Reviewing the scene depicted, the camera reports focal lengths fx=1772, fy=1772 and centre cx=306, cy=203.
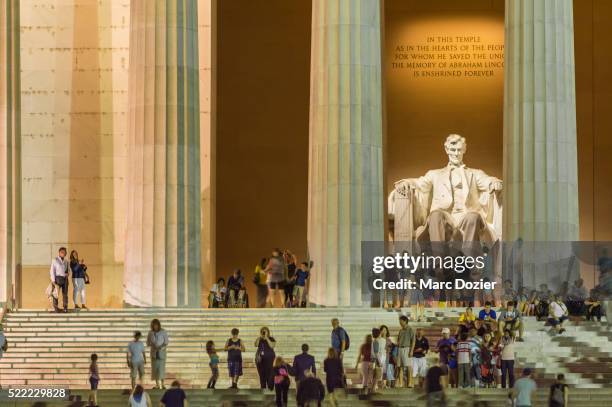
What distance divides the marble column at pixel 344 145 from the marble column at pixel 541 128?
177 inches

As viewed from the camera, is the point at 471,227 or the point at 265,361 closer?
the point at 265,361

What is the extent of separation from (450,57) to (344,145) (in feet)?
69.5

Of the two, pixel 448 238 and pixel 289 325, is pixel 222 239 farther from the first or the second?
pixel 289 325

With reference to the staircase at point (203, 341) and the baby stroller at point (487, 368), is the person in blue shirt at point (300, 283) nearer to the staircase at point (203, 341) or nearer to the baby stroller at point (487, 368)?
the staircase at point (203, 341)

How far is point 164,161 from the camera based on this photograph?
5809 cm

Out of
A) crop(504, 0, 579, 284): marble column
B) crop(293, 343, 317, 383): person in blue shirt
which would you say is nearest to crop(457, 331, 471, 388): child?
crop(293, 343, 317, 383): person in blue shirt

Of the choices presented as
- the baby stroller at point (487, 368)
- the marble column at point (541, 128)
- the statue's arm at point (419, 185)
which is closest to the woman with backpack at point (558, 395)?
the baby stroller at point (487, 368)

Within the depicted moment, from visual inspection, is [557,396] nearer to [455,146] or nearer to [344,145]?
[344,145]

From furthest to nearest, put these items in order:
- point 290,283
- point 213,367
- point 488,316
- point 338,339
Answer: point 290,283
point 488,316
point 338,339
point 213,367

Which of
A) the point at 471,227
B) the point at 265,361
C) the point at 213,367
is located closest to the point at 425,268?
the point at 471,227

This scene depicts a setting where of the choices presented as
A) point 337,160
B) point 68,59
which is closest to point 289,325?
point 337,160

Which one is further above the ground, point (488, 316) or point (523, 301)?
point (523, 301)

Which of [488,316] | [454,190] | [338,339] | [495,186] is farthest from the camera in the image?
[454,190]

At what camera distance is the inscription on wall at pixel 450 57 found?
257 ft
